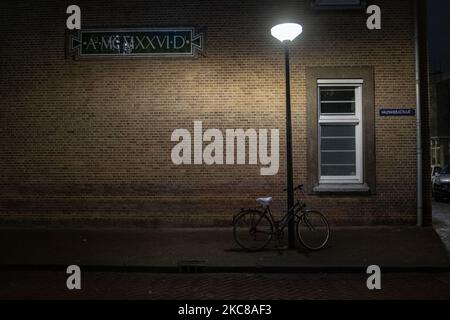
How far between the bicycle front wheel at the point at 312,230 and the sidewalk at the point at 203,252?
0.22m

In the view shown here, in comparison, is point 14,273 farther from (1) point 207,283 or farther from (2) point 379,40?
(2) point 379,40

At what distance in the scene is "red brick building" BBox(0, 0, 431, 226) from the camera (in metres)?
13.0

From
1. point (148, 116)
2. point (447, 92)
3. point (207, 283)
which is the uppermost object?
point (447, 92)

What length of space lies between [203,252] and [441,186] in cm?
1448

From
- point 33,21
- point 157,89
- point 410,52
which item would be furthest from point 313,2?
point 33,21

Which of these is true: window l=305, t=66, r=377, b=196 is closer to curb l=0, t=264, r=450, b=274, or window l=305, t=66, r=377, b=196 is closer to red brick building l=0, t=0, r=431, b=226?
red brick building l=0, t=0, r=431, b=226

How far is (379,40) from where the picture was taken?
12992 mm

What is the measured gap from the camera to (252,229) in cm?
1011

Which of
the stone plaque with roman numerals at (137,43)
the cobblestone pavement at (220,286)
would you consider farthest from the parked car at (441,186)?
the cobblestone pavement at (220,286)

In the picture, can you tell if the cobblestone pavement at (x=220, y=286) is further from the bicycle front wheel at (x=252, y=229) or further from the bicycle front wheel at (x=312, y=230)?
the bicycle front wheel at (x=252, y=229)

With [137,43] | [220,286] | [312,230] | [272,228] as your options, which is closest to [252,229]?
[272,228]

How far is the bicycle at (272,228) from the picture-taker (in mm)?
9969

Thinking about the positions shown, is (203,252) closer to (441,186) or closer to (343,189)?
(343,189)
